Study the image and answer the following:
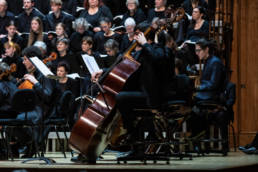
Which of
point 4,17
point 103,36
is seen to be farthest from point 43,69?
point 4,17

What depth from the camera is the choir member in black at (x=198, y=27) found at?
704 centimetres

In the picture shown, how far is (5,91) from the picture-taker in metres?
6.07

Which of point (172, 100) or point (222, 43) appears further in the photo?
point (222, 43)

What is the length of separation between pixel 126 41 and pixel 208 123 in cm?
215

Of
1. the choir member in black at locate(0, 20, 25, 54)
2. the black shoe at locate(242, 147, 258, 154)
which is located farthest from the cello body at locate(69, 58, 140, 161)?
the choir member in black at locate(0, 20, 25, 54)

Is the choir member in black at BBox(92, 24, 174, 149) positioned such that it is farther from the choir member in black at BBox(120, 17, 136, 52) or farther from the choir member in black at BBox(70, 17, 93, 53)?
the choir member in black at BBox(70, 17, 93, 53)

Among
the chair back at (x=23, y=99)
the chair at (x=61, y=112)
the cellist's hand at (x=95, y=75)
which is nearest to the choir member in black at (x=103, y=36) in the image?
the chair at (x=61, y=112)

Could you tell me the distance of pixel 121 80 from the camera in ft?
13.8

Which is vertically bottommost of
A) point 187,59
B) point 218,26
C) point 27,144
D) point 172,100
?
point 27,144

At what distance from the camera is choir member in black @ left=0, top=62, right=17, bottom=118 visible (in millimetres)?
5684

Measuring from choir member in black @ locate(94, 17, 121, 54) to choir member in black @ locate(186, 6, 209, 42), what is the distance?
1202 mm

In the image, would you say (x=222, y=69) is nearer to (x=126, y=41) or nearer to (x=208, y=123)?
(x=208, y=123)

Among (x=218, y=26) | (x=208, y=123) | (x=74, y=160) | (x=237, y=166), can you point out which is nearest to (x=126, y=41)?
(x=218, y=26)

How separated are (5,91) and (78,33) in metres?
2.10
